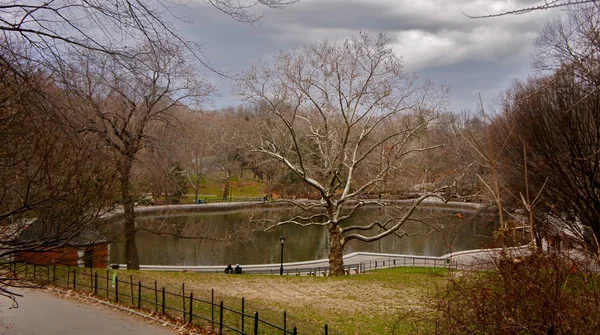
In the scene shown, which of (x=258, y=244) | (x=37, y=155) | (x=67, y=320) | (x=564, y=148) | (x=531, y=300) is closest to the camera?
(x=531, y=300)

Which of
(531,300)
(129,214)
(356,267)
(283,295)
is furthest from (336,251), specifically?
(531,300)

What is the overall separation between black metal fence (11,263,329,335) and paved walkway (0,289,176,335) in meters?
0.59

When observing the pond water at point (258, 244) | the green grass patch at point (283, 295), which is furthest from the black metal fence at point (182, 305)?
the pond water at point (258, 244)

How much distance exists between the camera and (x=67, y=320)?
1145cm

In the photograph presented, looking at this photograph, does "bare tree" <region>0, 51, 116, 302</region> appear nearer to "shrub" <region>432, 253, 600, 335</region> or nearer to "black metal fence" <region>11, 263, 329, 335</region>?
"black metal fence" <region>11, 263, 329, 335</region>

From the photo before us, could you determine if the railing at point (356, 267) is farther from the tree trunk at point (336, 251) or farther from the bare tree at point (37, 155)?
the bare tree at point (37, 155)

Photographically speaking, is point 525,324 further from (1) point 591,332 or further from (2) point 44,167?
(2) point 44,167

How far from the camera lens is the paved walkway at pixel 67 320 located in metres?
10.6

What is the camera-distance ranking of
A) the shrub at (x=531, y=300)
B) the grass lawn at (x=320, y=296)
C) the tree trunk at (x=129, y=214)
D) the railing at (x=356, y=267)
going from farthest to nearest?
the railing at (x=356, y=267), the tree trunk at (x=129, y=214), the grass lawn at (x=320, y=296), the shrub at (x=531, y=300)

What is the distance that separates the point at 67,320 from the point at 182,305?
273 cm

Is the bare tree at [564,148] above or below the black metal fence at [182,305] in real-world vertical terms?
above

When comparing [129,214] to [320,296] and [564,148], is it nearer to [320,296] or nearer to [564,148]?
[320,296]

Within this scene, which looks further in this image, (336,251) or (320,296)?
(336,251)

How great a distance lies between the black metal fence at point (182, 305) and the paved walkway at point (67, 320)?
0.59 metres
